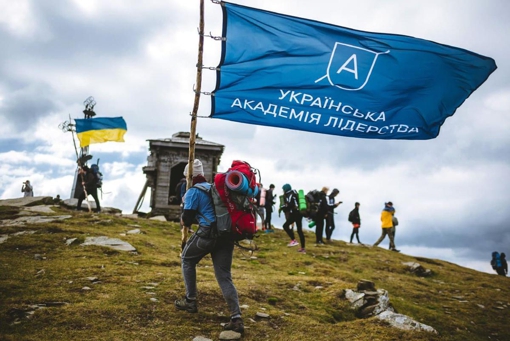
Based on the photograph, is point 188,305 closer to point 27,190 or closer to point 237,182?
point 237,182

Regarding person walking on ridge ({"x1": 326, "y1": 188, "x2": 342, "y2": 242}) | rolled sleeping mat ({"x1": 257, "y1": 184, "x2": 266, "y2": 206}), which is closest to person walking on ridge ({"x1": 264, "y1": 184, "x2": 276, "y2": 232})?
rolled sleeping mat ({"x1": 257, "y1": 184, "x2": 266, "y2": 206})

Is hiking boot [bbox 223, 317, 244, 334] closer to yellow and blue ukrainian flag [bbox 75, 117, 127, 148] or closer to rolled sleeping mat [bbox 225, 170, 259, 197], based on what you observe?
rolled sleeping mat [bbox 225, 170, 259, 197]

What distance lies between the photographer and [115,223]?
1781 cm

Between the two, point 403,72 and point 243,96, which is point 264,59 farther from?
point 403,72

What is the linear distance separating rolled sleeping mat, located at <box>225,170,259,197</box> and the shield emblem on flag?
3875 mm

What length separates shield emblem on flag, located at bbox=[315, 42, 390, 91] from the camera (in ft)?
28.4

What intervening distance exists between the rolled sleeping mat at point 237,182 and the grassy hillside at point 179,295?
2400 mm

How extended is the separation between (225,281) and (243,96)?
4003 millimetres

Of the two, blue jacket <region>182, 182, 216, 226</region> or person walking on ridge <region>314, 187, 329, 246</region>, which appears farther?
person walking on ridge <region>314, 187, 329, 246</region>

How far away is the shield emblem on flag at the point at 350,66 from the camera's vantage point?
865 centimetres

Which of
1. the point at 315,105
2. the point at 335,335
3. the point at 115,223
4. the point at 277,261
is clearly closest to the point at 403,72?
the point at 315,105

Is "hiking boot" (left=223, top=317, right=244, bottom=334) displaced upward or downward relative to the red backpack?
downward

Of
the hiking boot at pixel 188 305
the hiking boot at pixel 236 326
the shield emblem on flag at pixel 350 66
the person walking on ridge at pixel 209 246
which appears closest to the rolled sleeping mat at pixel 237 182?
the person walking on ridge at pixel 209 246

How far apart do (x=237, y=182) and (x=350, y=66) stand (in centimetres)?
478
